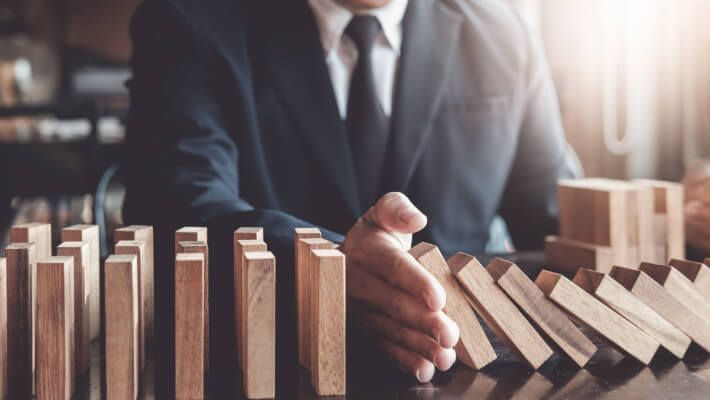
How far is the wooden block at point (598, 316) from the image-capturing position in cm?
72

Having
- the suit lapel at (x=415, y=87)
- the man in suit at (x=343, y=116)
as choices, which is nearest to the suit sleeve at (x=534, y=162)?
the man in suit at (x=343, y=116)

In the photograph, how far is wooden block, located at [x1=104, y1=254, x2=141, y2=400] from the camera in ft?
2.00

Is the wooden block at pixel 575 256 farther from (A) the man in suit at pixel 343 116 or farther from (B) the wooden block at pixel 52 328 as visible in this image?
(B) the wooden block at pixel 52 328

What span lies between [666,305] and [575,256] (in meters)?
0.51

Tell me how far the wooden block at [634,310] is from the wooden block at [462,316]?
125 mm

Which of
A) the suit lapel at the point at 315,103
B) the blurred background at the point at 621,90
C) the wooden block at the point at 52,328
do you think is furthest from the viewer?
the blurred background at the point at 621,90

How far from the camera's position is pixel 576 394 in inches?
26.1

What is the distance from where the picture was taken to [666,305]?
2.54ft

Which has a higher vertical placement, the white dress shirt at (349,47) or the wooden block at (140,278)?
the white dress shirt at (349,47)

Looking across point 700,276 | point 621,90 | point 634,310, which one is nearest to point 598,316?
point 634,310

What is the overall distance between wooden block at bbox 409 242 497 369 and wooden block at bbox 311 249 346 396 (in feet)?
0.41

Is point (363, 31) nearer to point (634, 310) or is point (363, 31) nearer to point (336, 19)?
point (336, 19)

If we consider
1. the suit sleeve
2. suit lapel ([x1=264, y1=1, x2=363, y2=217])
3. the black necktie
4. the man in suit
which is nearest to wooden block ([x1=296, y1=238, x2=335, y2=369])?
the man in suit

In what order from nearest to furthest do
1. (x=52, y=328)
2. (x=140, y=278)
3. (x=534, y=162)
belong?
1. (x=52, y=328)
2. (x=140, y=278)
3. (x=534, y=162)
